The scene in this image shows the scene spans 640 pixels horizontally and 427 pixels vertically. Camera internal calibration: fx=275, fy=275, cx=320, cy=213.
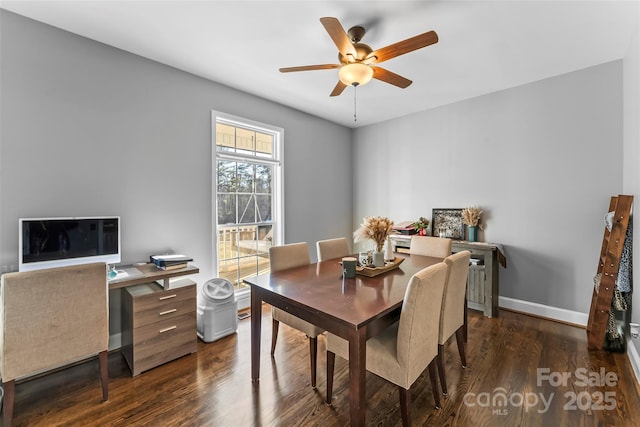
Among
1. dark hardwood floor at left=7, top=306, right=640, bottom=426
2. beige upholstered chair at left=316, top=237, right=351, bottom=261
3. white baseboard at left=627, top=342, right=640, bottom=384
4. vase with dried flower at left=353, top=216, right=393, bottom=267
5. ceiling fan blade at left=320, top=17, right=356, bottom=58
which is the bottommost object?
dark hardwood floor at left=7, top=306, right=640, bottom=426

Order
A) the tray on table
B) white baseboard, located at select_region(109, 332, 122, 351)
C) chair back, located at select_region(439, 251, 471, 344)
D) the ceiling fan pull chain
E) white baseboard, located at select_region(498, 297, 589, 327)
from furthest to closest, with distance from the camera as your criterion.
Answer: the ceiling fan pull chain, white baseboard, located at select_region(498, 297, 589, 327), white baseboard, located at select_region(109, 332, 122, 351), the tray on table, chair back, located at select_region(439, 251, 471, 344)

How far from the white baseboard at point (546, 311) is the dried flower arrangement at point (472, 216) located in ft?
3.20

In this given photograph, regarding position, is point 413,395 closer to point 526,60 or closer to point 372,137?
point 526,60

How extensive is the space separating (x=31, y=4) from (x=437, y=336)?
358 cm

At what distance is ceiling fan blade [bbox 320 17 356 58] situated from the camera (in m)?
1.60

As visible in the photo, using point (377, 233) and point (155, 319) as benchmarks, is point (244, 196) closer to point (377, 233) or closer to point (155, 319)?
point (155, 319)

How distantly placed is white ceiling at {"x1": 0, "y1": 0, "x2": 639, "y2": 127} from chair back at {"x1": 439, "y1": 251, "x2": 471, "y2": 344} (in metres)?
1.78

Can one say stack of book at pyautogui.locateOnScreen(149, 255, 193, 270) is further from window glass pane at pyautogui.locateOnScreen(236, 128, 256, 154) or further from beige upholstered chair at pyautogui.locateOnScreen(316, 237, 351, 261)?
window glass pane at pyautogui.locateOnScreen(236, 128, 256, 154)

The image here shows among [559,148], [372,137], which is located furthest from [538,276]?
[372,137]

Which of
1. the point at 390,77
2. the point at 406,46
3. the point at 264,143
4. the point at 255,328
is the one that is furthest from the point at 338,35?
the point at 264,143

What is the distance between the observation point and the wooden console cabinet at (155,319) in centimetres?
213

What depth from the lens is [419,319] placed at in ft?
4.82

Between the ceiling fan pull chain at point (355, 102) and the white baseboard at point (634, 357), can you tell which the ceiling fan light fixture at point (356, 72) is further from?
the white baseboard at point (634, 357)

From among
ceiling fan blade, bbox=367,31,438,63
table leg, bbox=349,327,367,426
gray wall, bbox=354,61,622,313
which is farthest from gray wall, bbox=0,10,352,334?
gray wall, bbox=354,61,622,313
